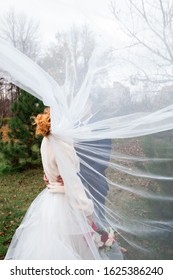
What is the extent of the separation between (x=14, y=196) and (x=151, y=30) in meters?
4.86

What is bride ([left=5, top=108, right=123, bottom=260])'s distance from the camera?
2.61 meters

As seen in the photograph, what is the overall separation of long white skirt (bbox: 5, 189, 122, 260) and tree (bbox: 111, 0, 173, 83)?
126cm

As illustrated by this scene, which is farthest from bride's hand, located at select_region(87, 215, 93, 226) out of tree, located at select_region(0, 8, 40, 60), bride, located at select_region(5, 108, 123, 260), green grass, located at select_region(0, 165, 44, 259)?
green grass, located at select_region(0, 165, 44, 259)

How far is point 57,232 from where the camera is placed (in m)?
2.70

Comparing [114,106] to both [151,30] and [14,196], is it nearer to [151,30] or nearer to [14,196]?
[151,30]

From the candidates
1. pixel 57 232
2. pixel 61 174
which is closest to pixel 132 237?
pixel 57 232

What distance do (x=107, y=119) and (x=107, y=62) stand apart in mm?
422

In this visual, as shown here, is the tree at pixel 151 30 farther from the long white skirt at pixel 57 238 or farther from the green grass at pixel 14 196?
the green grass at pixel 14 196

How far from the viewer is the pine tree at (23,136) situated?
7398mm

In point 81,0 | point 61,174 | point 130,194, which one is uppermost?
point 81,0

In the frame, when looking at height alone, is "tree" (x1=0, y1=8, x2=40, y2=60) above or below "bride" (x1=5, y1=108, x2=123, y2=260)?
above

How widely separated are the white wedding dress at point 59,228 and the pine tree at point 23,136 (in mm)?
4731

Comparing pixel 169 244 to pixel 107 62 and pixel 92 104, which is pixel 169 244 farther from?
pixel 107 62

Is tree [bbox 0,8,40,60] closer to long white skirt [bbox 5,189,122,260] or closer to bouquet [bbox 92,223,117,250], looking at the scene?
long white skirt [bbox 5,189,122,260]
